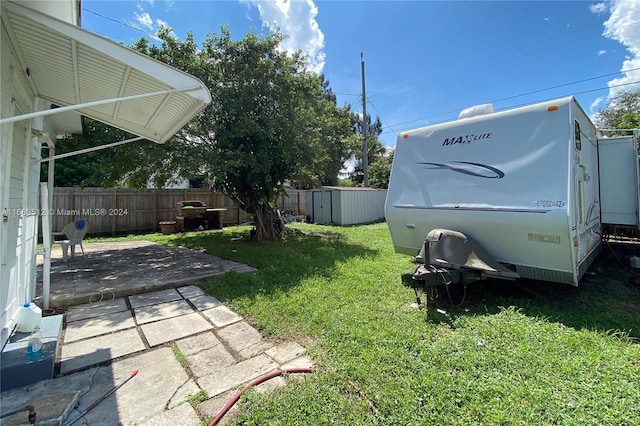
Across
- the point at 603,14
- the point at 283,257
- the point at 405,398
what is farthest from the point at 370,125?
the point at 405,398

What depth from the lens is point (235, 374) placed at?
2.42 meters

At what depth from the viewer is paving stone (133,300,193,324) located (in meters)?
3.61

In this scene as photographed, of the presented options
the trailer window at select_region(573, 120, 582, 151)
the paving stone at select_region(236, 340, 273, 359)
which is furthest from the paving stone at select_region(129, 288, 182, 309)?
the trailer window at select_region(573, 120, 582, 151)

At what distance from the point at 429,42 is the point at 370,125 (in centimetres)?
1904

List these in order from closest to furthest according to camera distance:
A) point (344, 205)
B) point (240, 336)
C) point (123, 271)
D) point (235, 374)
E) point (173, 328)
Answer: point (235, 374) → point (240, 336) → point (173, 328) → point (123, 271) → point (344, 205)

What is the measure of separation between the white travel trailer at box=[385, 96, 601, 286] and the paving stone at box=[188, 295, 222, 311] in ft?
9.49

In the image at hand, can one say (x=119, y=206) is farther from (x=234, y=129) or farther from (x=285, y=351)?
(x=285, y=351)

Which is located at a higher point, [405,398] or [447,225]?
[447,225]

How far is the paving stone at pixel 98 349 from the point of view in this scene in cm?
260

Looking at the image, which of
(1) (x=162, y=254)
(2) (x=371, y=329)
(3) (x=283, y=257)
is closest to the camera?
(2) (x=371, y=329)

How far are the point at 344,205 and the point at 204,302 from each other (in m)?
10.3

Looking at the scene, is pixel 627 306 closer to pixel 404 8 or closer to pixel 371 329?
pixel 371 329

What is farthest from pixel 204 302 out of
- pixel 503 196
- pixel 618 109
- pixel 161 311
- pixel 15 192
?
pixel 618 109

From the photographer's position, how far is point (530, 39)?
11836 mm
